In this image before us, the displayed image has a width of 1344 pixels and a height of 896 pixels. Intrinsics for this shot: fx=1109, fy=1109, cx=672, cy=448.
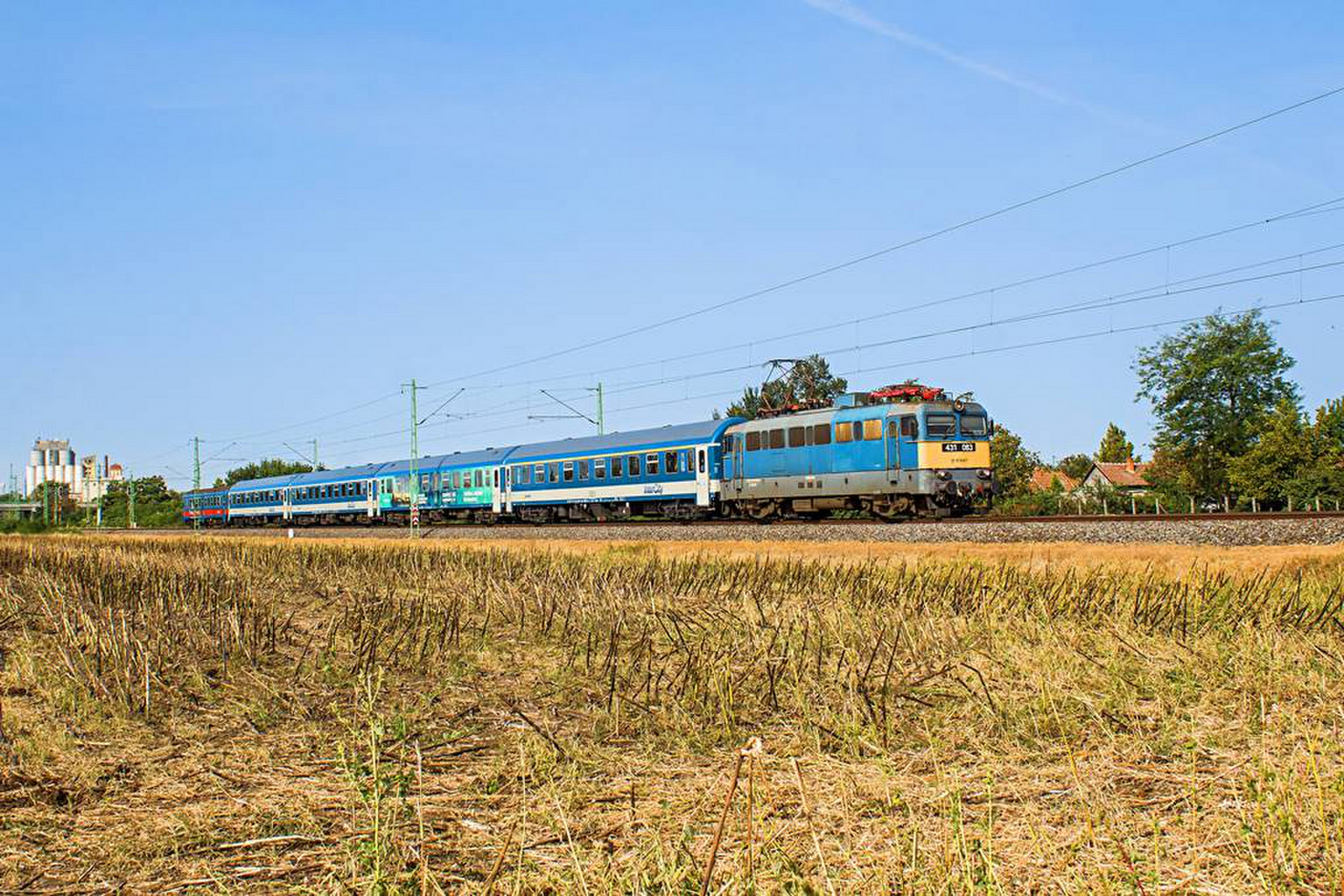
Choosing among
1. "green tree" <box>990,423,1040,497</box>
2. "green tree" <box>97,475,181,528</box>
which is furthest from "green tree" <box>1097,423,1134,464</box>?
"green tree" <box>97,475,181,528</box>

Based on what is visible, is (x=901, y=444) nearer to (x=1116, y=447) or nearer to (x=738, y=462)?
(x=738, y=462)

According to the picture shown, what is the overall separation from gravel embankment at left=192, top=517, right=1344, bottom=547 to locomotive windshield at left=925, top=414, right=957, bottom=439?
3570mm

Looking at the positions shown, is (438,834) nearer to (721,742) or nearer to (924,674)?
(721,742)

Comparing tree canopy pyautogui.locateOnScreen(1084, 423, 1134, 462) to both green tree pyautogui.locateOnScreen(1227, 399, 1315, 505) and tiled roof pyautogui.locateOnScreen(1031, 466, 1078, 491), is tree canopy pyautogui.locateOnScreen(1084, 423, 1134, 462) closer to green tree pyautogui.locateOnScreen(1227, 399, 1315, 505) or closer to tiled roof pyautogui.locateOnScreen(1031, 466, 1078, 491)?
tiled roof pyautogui.locateOnScreen(1031, 466, 1078, 491)

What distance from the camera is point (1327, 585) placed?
13.1 metres

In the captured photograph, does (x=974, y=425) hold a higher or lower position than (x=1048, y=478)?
higher

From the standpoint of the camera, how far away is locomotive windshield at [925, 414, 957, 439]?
29.7 meters

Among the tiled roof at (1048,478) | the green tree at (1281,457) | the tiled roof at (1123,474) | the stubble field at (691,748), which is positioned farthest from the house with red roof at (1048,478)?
the stubble field at (691,748)

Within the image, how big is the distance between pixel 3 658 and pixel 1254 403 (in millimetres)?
83799

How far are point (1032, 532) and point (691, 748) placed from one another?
63.2ft

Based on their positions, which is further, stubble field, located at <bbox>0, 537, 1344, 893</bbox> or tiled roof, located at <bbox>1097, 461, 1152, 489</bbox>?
tiled roof, located at <bbox>1097, 461, 1152, 489</bbox>

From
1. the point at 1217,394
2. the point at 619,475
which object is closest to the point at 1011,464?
the point at 1217,394

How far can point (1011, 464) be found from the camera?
338 feet

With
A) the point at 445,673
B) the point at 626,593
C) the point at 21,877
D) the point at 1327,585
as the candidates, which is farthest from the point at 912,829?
the point at 1327,585
